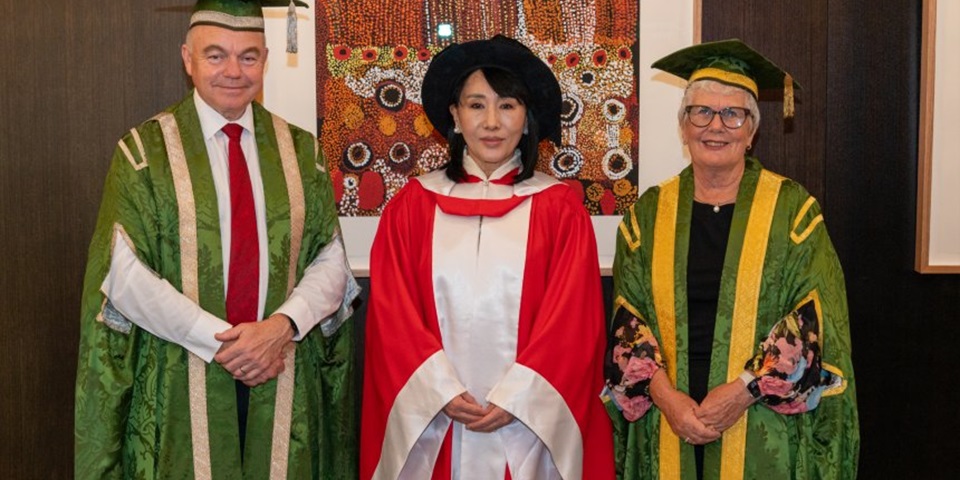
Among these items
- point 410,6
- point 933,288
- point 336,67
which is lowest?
point 933,288

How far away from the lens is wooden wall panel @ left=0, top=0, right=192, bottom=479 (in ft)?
11.8

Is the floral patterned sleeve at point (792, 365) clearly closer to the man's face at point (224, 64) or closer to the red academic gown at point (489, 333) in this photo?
the red academic gown at point (489, 333)

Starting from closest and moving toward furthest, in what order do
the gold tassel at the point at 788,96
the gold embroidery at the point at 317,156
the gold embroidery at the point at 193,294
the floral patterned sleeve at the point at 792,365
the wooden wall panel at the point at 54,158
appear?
1. the floral patterned sleeve at the point at 792,365
2. the gold embroidery at the point at 193,294
3. the gold tassel at the point at 788,96
4. the gold embroidery at the point at 317,156
5. the wooden wall panel at the point at 54,158

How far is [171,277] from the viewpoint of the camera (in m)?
2.91

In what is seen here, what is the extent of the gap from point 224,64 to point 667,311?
1.47 meters

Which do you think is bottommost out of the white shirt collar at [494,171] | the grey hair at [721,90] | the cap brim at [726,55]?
the white shirt collar at [494,171]

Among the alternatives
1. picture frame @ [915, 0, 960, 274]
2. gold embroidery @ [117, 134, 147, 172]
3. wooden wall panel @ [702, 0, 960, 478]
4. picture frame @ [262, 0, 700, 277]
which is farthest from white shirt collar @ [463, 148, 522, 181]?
picture frame @ [915, 0, 960, 274]

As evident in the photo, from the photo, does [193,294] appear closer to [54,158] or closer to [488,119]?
[488,119]

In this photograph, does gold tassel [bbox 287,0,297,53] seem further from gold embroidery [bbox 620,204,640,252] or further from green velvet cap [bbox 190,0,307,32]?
gold embroidery [bbox 620,204,640,252]

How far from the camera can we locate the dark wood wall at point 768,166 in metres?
3.60

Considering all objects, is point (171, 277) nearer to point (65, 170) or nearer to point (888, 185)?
point (65, 170)

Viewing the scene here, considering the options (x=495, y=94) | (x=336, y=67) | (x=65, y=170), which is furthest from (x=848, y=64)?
(x=65, y=170)

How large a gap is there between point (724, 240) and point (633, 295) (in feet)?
1.03

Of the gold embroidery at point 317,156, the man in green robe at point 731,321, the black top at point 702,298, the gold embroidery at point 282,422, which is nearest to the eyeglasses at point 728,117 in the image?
the man in green robe at point 731,321
